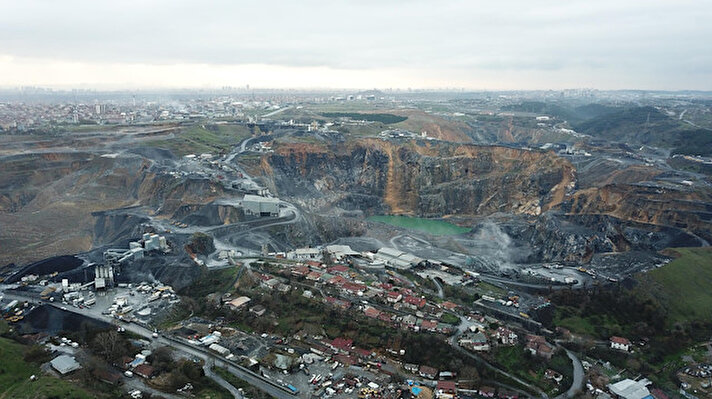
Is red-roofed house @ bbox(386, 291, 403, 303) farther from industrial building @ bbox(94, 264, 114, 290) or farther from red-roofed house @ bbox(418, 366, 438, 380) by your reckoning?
industrial building @ bbox(94, 264, 114, 290)

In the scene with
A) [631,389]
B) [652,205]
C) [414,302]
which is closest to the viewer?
[631,389]

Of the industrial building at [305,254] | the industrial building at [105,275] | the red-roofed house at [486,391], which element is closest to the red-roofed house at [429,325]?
the red-roofed house at [486,391]

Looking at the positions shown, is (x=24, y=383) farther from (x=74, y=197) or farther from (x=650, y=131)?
(x=650, y=131)

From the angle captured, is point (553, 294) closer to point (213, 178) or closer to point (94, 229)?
point (213, 178)

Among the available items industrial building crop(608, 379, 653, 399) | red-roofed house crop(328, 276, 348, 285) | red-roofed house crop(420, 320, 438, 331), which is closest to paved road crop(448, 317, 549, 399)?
red-roofed house crop(420, 320, 438, 331)

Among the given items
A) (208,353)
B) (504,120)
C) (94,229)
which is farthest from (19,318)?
(504,120)

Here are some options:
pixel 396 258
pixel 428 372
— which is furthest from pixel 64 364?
pixel 396 258
